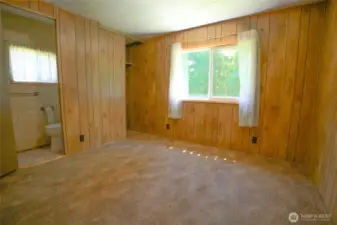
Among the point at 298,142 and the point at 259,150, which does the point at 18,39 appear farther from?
the point at 298,142

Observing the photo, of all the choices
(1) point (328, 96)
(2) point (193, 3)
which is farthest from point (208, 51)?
(1) point (328, 96)

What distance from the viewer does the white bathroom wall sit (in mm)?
2763

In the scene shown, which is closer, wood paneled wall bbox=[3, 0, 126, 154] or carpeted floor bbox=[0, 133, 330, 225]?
carpeted floor bbox=[0, 133, 330, 225]

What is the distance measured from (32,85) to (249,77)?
3.64 metres

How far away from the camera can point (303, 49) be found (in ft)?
7.52

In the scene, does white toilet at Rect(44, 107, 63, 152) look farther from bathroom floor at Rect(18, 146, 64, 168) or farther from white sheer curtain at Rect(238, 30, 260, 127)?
white sheer curtain at Rect(238, 30, 260, 127)

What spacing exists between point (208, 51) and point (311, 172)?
2.35 metres

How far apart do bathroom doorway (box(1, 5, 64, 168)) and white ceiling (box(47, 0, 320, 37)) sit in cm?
83

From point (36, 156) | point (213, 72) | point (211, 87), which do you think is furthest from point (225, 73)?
point (36, 156)

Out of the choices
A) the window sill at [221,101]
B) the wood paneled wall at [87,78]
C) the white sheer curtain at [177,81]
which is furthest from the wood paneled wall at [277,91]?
the wood paneled wall at [87,78]

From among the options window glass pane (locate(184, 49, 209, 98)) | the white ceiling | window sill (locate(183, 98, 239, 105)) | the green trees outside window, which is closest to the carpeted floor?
window sill (locate(183, 98, 239, 105))

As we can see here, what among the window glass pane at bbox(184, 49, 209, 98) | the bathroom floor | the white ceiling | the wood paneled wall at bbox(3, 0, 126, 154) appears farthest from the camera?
the window glass pane at bbox(184, 49, 209, 98)

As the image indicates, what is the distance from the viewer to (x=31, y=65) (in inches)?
118

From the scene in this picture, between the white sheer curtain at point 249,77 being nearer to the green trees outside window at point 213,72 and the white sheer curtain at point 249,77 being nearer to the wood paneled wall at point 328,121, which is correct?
the green trees outside window at point 213,72
